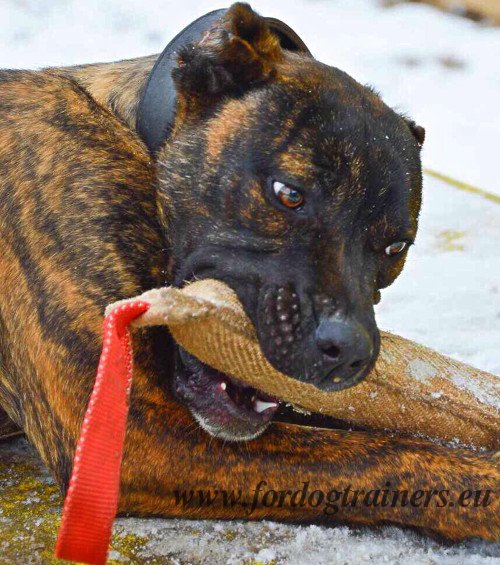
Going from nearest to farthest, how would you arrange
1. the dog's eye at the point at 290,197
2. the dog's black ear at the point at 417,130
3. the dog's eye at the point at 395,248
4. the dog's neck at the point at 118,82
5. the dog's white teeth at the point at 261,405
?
the dog's eye at the point at 290,197 < the dog's white teeth at the point at 261,405 < the dog's eye at the point at 395,248 < the dog's neck at the point at 118,82 < the dog's black ear at the point at 417,130

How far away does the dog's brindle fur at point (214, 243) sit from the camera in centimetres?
280

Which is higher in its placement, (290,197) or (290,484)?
(290,197)

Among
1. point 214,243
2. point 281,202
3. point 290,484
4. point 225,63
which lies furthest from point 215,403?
point 225,63

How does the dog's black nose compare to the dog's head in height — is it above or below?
below

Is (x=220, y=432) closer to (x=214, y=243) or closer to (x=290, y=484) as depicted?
(x=290, y=484)

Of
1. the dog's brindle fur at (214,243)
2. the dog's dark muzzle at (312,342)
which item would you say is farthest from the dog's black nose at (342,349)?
the dog's brindle fur at (214,243)

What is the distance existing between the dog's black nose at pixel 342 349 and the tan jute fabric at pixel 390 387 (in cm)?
19

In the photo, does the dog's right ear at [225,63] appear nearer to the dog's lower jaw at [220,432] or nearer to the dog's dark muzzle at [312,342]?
Result: the dog's dark muzzle at [312,342]

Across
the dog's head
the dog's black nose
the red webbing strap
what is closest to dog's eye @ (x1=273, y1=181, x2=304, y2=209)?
the dog's head

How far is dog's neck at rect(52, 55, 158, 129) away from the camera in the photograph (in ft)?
10.7

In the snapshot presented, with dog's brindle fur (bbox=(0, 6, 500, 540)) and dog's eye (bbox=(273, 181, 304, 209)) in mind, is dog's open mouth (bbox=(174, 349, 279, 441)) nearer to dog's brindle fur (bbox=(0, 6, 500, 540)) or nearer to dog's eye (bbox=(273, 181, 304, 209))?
dog's brindle fur (bbox=(0, 6, 500, 540))

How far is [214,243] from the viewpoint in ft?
9.41

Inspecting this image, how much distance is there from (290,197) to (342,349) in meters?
0.50

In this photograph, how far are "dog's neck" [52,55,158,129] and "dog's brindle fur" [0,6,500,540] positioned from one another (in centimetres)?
18
